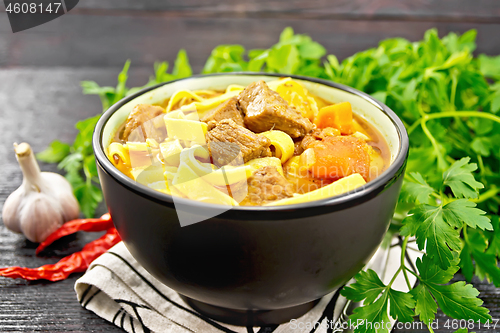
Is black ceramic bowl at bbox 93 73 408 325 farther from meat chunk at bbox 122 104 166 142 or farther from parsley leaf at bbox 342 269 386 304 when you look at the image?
meat chunk at bbox 122 104 166 142

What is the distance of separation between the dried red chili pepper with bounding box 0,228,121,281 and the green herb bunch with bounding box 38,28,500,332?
1.36ft

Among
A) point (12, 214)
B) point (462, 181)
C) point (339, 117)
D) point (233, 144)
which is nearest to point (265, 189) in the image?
point (233, 144)

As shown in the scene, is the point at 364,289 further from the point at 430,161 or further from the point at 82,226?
the point at 82,226

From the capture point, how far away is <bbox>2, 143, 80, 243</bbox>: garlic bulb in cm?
261

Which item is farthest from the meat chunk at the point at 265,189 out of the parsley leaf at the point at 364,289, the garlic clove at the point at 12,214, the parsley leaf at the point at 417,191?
the garlic clove at the point at 12,214

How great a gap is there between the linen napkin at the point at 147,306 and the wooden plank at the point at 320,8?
4669mm

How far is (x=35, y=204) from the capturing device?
270cm

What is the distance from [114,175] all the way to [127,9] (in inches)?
204

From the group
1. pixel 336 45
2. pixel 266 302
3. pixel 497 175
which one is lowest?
pixel 336 45

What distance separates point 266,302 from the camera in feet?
5.67

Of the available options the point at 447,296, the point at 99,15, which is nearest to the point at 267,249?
the point at 447,296

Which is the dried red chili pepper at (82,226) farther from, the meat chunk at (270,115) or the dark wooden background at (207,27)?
the dark wooden background at (207,27)

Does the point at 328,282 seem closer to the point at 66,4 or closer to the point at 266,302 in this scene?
the point at 266,302

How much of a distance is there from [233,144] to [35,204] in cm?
153
